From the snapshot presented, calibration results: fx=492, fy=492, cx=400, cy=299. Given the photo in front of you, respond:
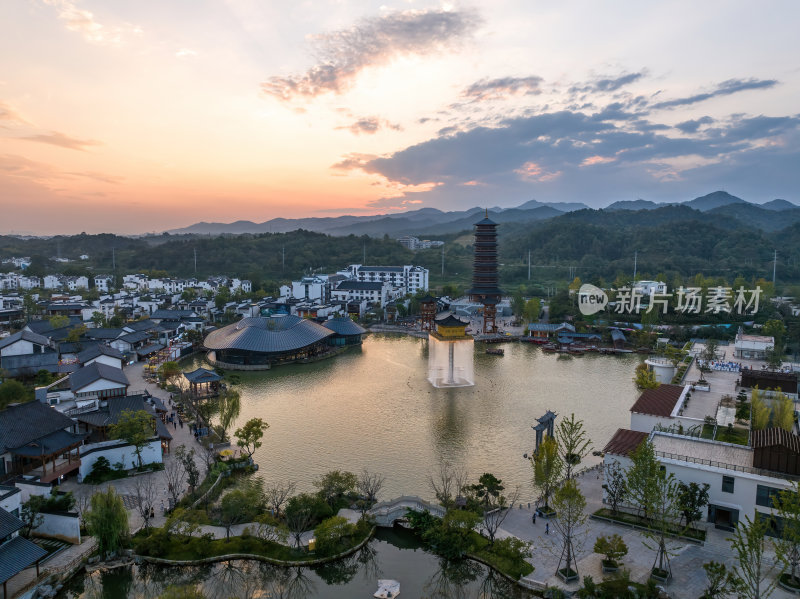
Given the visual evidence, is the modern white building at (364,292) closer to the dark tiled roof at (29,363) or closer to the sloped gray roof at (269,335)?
the sloped gray roof at (269,335)

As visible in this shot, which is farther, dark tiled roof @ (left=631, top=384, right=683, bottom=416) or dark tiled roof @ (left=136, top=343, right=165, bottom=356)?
dark tiled roof @ (left=136, top=343, right=165, bottom=356)

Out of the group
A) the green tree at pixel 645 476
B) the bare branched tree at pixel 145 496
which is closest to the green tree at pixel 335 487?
the bare branched tree at pixel 145 496

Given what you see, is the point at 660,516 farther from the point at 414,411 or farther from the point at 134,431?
the point at 134,431

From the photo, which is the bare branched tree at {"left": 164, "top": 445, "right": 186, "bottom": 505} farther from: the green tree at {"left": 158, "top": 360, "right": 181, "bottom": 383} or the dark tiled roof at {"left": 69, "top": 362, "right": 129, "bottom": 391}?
the green tree at {"left": 158, "top": 360, "right": 181, "bottom": 383}

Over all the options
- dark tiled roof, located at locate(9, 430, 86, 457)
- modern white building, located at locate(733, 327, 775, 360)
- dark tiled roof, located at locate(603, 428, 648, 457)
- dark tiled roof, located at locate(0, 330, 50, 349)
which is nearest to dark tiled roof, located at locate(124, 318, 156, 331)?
dark tiled roof, located at locate(0, 330, 50, 349)

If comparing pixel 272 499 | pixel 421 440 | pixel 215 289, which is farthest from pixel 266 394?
pixel 215 289

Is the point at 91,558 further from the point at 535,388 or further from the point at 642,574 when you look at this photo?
the point at 535,388
